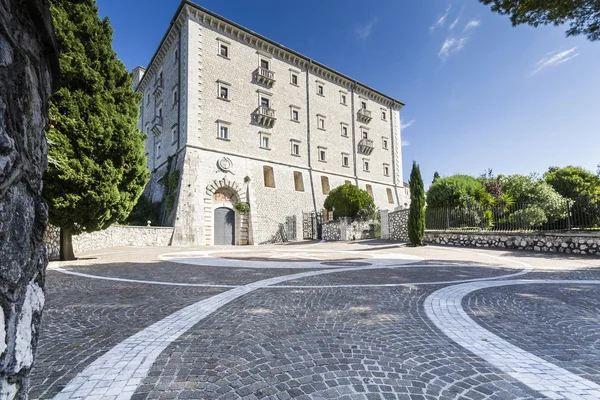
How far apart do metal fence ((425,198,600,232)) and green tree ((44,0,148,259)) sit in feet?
52.1

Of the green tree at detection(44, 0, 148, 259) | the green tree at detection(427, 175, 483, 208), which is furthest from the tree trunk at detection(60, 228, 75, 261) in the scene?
the green tree at detection(427, 175, 483, 208)

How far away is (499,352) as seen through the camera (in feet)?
9.07

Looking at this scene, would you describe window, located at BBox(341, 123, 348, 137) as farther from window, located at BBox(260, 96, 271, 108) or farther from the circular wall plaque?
the circular wall plaque

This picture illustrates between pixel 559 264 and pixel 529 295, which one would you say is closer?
pixel 529 295

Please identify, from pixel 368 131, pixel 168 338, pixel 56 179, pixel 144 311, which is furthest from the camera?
pixel 368 131

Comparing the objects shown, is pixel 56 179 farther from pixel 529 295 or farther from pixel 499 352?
pixel 529 295

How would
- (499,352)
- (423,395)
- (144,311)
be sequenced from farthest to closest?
1. (144,311)
2. (499,352)
3. (423,395)

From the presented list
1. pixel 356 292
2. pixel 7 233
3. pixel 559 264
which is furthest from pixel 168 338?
pixel 559 264

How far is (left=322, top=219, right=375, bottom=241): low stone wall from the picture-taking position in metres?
21.6

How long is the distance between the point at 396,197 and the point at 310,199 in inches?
556

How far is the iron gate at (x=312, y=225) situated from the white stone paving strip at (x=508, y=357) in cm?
2053

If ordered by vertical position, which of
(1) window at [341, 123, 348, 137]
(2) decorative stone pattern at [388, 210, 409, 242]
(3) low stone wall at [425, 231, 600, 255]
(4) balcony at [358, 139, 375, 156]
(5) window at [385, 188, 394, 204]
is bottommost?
(3) low stone wall at [425, 231, 600, 255]

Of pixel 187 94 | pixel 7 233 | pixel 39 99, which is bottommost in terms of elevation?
pixel 7 233

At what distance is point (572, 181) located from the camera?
3328cm
